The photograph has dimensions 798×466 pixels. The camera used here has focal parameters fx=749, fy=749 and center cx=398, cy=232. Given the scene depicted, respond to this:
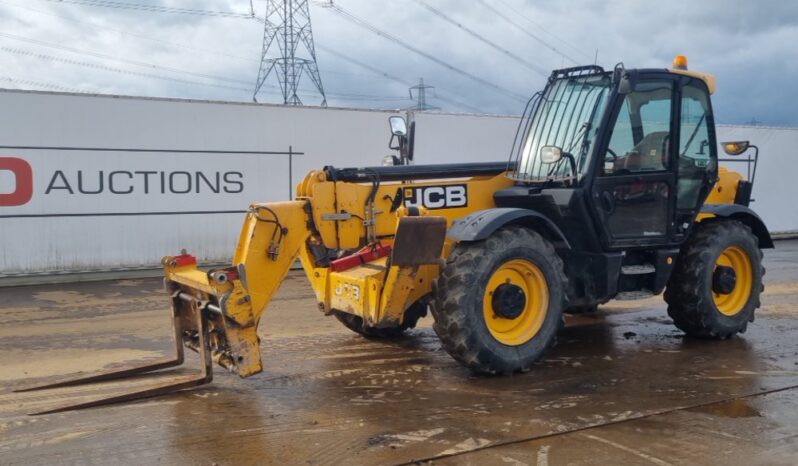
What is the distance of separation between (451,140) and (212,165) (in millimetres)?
4578

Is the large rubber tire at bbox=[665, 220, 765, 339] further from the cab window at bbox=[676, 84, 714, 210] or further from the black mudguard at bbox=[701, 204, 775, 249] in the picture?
the cab window at bbox=[676, 84, 714, 210]

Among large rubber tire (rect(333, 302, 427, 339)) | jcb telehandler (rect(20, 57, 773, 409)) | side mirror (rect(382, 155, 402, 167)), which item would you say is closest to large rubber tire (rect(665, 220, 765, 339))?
jcb telehandler (rect(20, 57, 773, 409))

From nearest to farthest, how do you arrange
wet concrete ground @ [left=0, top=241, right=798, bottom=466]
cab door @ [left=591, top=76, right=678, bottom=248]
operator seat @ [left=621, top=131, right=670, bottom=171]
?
wet concrete ground @ [left=0, top=241, right=798, bottom=466], cab door @ [left=591, top=76, right=678, bottom=248], operator seat @ [left=621, top=131, right=670, bottom=171]

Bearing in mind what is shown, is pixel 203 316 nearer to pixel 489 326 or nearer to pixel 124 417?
pixel 124 417

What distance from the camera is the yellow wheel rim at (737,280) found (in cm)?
718

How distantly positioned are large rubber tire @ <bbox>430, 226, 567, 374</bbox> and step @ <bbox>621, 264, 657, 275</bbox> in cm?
105

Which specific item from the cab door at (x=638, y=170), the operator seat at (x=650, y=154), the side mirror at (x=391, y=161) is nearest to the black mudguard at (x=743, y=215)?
the cab door at (x=638, y=170)

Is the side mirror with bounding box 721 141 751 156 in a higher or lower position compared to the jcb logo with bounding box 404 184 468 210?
higher

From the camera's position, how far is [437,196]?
6.26m

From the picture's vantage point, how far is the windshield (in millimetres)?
6199

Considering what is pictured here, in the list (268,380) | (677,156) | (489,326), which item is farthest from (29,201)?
(677,156)

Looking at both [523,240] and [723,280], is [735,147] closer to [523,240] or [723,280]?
[723,280]

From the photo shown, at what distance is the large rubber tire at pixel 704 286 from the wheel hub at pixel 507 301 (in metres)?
2.05

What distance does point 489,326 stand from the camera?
5641mm
